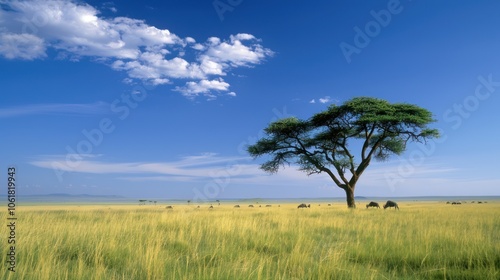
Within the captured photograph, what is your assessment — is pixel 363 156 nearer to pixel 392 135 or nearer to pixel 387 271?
pixel 392 135

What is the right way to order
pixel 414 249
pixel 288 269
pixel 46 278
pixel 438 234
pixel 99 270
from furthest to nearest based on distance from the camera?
pixel 438 234, pixel 414 249, pixel 288 269, pixel 99 270, pixel 46 278

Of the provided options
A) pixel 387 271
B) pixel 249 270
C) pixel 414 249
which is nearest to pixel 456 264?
pixel 414 249

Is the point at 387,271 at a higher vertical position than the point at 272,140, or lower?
lower

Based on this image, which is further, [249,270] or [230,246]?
[230,246]

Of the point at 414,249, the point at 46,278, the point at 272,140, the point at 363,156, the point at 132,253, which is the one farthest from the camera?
the point at 272,140

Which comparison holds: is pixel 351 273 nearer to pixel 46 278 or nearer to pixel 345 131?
pixel 46 278

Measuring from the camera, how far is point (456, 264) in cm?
603

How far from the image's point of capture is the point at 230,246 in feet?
23.6

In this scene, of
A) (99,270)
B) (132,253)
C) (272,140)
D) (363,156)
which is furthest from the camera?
(272,140)

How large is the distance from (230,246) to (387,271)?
3.07m

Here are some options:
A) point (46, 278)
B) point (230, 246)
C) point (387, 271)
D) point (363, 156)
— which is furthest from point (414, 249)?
point (363, 156)

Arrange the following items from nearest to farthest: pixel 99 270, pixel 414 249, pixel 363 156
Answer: pixel 99 270, pixel 414 249, pixel 363 156

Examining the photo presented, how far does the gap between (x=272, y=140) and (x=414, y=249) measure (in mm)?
25527

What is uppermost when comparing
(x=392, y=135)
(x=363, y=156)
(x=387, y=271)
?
(x=392, y=135)
